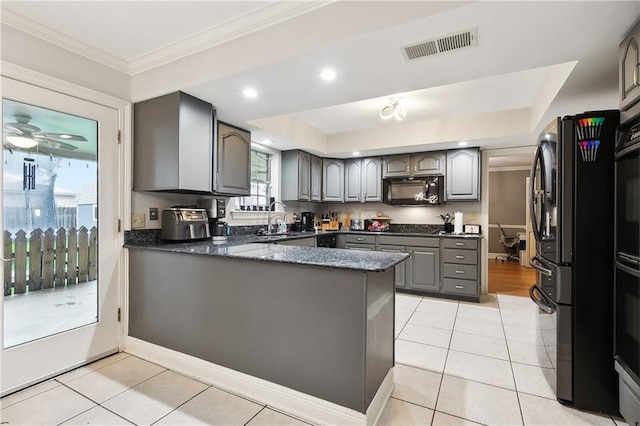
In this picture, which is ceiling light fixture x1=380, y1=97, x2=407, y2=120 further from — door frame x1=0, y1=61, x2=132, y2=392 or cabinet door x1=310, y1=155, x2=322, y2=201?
door frame x1=0, y1=61, x2=132, y2=392

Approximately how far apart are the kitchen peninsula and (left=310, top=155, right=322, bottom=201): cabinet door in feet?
9.52

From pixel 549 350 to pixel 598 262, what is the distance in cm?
69

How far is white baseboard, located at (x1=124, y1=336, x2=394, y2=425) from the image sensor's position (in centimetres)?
163

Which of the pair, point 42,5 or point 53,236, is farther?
point 53,236

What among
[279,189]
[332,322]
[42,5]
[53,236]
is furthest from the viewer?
[279,189]

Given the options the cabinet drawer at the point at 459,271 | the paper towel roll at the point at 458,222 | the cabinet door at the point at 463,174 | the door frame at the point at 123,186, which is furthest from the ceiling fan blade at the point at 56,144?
the paper towel roll at the point at 458,222

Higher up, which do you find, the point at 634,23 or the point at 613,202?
the point at 634,23

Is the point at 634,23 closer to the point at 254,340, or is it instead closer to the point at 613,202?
the point at 613,202

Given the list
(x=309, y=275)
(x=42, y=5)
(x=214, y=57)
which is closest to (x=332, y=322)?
(x=309, y=275)

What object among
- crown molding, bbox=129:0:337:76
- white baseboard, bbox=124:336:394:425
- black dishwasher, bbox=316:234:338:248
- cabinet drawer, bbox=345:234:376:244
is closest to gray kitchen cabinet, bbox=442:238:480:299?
cabinet drawer, bbox=345:234:376:244

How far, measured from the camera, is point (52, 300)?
7.16ft

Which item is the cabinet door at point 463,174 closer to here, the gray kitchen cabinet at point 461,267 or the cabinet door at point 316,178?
the gray kitchen cabinet at point 461,267

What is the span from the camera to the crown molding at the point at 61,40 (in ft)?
6.29

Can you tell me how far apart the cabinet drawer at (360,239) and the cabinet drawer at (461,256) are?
1.08 meters
